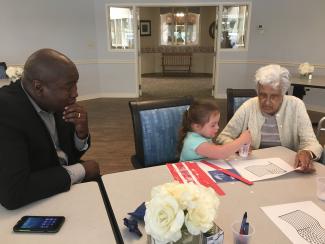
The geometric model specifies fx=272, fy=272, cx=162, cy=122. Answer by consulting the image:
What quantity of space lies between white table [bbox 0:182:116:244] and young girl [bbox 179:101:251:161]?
1.85 feet

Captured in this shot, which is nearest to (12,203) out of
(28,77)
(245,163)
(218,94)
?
(28,77)

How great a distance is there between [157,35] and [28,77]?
9.59 metres

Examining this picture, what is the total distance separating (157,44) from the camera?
1038 cm

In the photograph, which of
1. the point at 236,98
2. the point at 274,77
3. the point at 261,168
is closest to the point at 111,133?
→ the point at 236,98

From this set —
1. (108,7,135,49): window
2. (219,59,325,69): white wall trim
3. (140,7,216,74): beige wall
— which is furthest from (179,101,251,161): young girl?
(140,7,216,74): beige wall

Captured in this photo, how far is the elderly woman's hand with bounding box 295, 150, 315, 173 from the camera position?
138 centimetres

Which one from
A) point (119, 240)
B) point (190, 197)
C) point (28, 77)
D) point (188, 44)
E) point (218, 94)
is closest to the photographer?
point (190, 197)

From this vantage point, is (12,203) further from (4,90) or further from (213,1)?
(213,1)

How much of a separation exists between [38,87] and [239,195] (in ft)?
3.37

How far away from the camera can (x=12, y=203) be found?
106 centimetres

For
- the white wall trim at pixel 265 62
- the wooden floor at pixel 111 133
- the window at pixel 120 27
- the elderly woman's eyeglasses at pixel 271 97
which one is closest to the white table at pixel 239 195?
the elderly woman's eyeglasses at pixel 271 97

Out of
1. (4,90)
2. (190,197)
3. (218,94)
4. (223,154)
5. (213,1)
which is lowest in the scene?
(218,94)

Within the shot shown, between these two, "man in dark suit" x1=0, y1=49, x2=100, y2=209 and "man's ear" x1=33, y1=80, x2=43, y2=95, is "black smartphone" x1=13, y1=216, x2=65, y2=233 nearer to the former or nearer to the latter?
"man in dark suit" x1=0, y1=49, x2=100, y2=209

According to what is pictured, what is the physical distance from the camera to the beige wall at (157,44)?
32.9 ft
